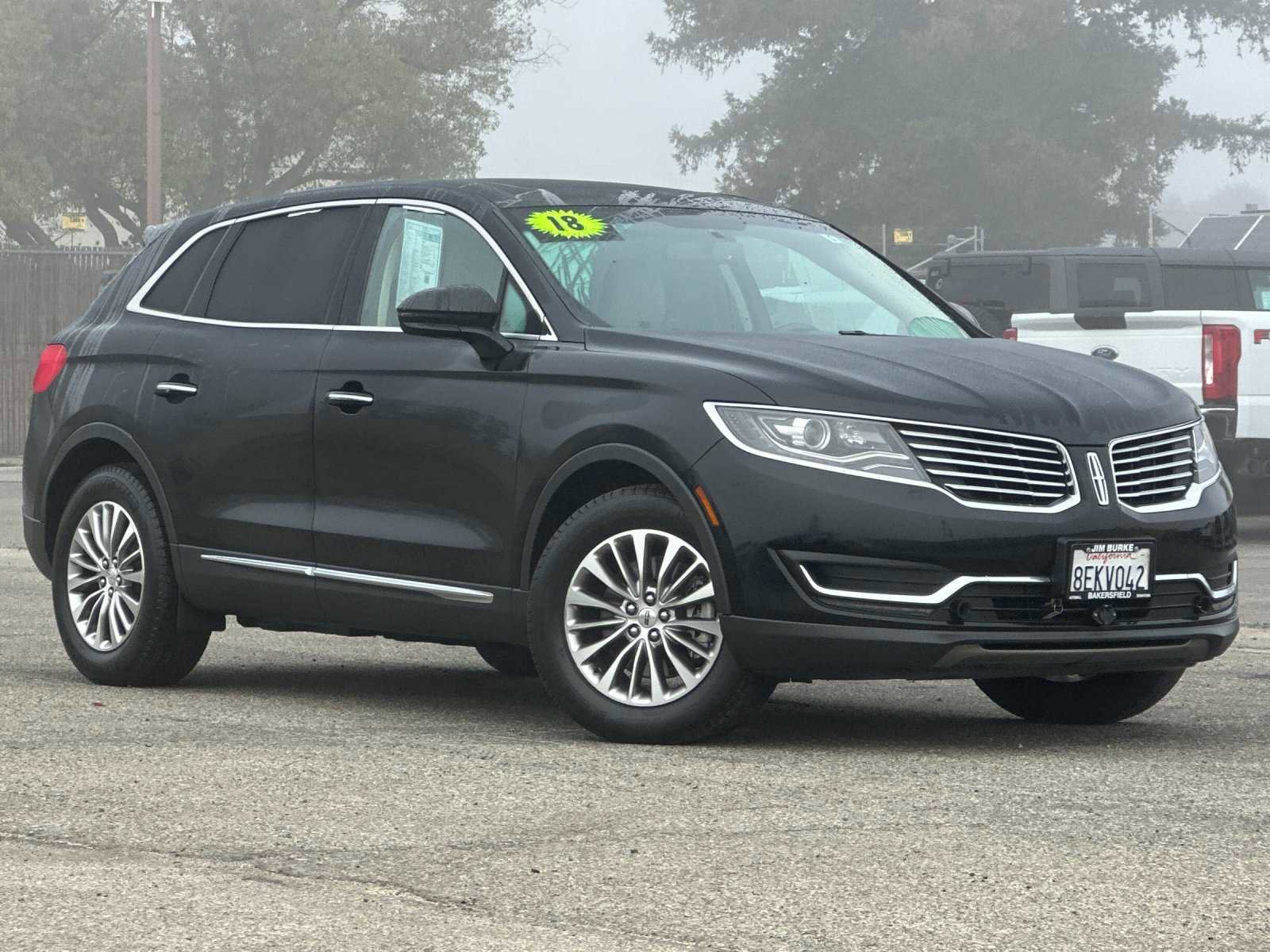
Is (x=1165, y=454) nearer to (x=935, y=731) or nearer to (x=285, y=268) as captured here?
(x=935, y=731)

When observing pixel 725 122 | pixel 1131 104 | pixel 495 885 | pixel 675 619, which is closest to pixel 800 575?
pixel 675 619

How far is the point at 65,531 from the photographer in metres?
8.76

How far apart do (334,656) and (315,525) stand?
204cm

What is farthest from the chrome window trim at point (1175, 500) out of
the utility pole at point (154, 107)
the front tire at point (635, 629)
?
the utility pole at point (154, 107)

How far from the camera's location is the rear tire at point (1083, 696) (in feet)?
24.7

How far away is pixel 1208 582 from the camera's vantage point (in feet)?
22.9

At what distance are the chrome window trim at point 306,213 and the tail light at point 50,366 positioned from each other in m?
0.36

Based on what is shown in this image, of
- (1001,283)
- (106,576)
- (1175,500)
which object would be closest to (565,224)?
(1175,500)

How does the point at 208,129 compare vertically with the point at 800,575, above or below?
above

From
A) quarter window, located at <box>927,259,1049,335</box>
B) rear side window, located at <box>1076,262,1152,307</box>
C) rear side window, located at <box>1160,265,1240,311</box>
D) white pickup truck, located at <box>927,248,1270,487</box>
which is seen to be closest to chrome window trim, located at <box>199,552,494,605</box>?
white pickup truck, located at <box>927,248,1270,487</box>

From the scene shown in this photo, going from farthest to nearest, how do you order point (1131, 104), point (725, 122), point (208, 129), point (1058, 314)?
→ point (725, 122) → point (1131, 104) → point (208, 129) → point (1058, 314)

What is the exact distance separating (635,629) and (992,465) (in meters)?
1.14

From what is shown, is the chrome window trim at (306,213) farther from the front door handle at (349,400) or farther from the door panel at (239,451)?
the front door handle at (349,400)

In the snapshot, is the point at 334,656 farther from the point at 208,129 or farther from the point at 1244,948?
the point at 208,129
